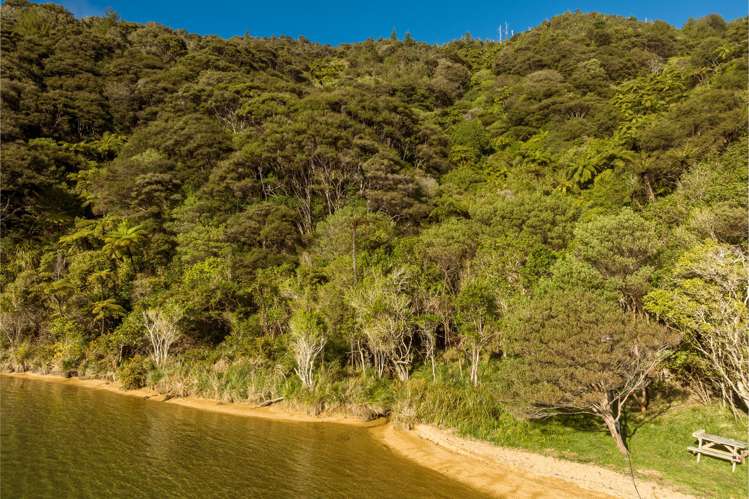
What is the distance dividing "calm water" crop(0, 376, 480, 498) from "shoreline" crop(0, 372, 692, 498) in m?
0.70

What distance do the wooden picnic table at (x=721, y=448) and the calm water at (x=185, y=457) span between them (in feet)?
27.9

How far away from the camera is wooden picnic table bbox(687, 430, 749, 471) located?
45.1 ft

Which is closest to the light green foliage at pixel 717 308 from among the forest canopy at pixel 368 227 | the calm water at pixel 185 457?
the forest canopy at pixel 368 227

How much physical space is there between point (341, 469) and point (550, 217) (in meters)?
27.2

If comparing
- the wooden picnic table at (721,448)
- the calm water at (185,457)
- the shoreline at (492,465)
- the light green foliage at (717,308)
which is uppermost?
the light green foliage at (717,308)

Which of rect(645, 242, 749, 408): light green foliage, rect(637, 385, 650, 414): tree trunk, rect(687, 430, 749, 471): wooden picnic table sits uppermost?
rect(645, 242, 749, 408): light green foliage

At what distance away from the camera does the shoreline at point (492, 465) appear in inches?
541

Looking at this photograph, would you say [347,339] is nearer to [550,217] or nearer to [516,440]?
[516,440]

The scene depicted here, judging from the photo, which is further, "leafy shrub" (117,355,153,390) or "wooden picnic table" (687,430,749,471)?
"leafy shrub" (117,355,153,390)

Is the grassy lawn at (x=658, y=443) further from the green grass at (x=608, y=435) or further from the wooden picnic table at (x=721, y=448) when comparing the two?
the wooden picnic table at (x=721, y=448)

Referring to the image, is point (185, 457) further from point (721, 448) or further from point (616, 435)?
point (721, 448)

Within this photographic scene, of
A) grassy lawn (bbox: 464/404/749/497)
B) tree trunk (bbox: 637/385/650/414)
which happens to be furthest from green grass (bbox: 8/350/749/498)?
tree trunk (bbox: 637/385/650/414)

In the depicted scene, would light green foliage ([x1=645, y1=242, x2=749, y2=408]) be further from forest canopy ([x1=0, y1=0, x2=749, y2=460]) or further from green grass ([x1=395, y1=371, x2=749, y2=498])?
green grass ([x1=395, y1=371, x2=749, y2=498])

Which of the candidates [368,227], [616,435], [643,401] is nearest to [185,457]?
[616,435]
